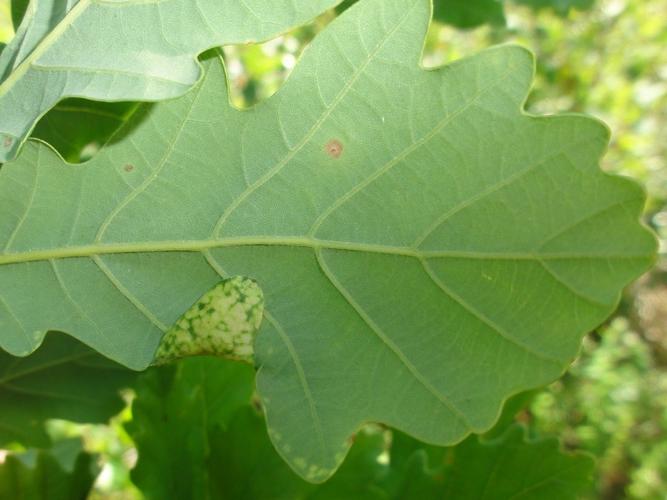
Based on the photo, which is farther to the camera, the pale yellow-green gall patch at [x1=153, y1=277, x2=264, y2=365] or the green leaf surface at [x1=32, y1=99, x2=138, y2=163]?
the green leaf surface at [x1=32, y1=99, x2=138, y2=163]

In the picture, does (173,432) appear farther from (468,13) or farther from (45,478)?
(468,13)

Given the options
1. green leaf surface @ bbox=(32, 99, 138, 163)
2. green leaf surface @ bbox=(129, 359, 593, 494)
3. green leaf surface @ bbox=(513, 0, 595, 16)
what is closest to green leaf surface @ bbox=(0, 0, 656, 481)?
green leaf surface @ bbox=(32, 99, 138, 163)

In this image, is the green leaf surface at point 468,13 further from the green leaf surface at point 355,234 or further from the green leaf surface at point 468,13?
the green leaf surface at point 355,234

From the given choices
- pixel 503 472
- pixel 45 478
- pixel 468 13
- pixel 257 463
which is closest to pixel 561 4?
pixel 468 13

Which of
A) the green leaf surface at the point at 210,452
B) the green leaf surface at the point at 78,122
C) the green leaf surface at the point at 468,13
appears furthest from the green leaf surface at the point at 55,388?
the green leaf surface at the point at 468,13

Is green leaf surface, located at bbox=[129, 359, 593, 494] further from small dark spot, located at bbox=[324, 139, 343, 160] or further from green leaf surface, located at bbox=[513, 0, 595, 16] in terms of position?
green leaf surface, located at bbox=[513, 0, 595, 16]

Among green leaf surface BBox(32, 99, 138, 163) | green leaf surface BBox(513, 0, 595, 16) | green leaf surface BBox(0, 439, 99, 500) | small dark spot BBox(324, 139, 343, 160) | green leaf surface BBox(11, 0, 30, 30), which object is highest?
green leaf surface BBox(11, 0, 30, 30)

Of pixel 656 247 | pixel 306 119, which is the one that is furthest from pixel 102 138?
pixel 656 247
